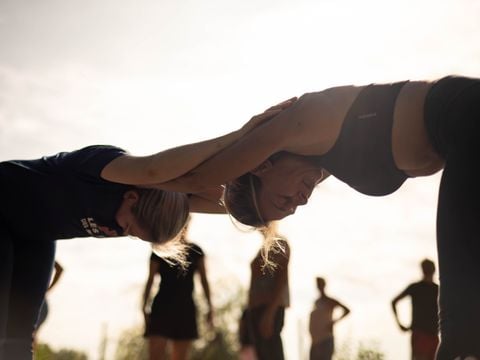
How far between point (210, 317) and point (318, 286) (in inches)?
Answer: 91.8

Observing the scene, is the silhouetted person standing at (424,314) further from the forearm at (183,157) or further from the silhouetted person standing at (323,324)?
the forearm at (183,157)

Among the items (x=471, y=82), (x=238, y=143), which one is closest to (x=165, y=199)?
(x=238, y=143)

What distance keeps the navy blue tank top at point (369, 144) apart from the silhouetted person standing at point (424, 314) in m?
5.32

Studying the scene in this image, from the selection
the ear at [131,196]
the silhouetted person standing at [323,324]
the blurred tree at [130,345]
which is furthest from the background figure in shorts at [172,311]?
the blurred tree at [130,345]

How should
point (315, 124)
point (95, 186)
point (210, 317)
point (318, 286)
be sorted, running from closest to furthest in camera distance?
point (315, 124), point (95, 186), point (210, 317), point (318, 286)

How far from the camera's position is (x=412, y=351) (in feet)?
24.3

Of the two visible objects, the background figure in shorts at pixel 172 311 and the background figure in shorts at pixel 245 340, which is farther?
the background figure in shorts at pixel 172 311

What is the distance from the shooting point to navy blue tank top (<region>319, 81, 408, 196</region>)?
2195 millimetres

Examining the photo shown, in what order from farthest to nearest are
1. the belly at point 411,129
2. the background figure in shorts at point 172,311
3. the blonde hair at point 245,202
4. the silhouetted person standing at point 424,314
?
the silhouetted person standing at point 424,314 < the background figure in shorts at point 172,311 < the blonde hair at point 245,202 < the belly at point 411,129

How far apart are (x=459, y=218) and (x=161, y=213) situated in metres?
1.50

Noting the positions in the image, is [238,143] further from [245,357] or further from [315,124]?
[245,357]

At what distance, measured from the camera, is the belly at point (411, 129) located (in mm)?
2143

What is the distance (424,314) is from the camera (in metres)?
7.37

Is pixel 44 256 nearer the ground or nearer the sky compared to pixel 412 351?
nearer the sky
